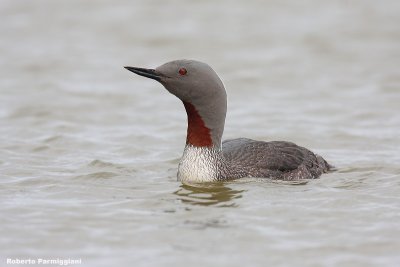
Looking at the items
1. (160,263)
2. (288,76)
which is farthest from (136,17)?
(160,263)

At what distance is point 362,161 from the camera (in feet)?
37.6

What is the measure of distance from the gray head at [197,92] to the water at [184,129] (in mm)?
621

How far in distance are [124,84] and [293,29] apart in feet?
14.1

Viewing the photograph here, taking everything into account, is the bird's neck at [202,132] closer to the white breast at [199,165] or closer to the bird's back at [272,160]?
the white breast at [199,165]

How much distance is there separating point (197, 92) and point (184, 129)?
151 inches

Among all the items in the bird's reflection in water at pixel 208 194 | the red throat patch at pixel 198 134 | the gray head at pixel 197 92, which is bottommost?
the bird's reflection in water at pixel 208 194

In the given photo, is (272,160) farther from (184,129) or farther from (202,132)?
(184,129)

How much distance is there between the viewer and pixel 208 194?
9.63 m

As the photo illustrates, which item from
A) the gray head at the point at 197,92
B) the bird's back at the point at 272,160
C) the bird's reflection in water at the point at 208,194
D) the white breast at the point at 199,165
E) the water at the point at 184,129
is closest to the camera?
the water at the point at 184,129

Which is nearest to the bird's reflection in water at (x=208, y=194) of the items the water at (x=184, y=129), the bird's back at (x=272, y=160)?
the water at (x=184, y=129)

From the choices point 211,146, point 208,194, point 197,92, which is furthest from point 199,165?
point 197,92

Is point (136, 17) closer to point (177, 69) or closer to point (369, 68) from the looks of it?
point (369, 68)

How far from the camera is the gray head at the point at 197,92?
9.66 metres

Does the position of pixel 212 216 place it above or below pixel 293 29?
below
